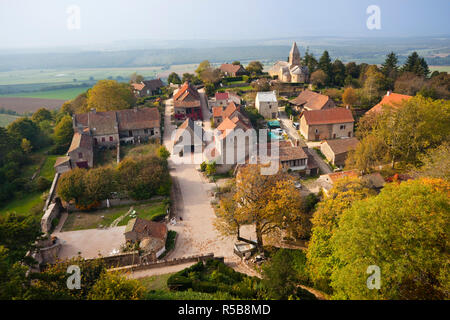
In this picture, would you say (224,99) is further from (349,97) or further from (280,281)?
(280,281)

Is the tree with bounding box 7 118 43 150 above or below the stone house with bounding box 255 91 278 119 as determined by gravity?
below

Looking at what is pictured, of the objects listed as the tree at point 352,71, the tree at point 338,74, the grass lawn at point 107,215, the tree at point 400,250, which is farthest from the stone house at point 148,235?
the tree at point 352,71

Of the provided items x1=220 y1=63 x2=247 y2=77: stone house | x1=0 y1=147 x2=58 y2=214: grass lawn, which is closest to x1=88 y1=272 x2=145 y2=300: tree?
x1=0 y1=147 x2=58 y2=214: grass lawn

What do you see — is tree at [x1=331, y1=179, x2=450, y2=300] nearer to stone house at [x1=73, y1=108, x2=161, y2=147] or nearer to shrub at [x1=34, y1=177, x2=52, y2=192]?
shrub at [x1=34, y1=177, x2=52, y2=192]

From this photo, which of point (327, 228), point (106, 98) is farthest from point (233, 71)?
point (327, 228)
